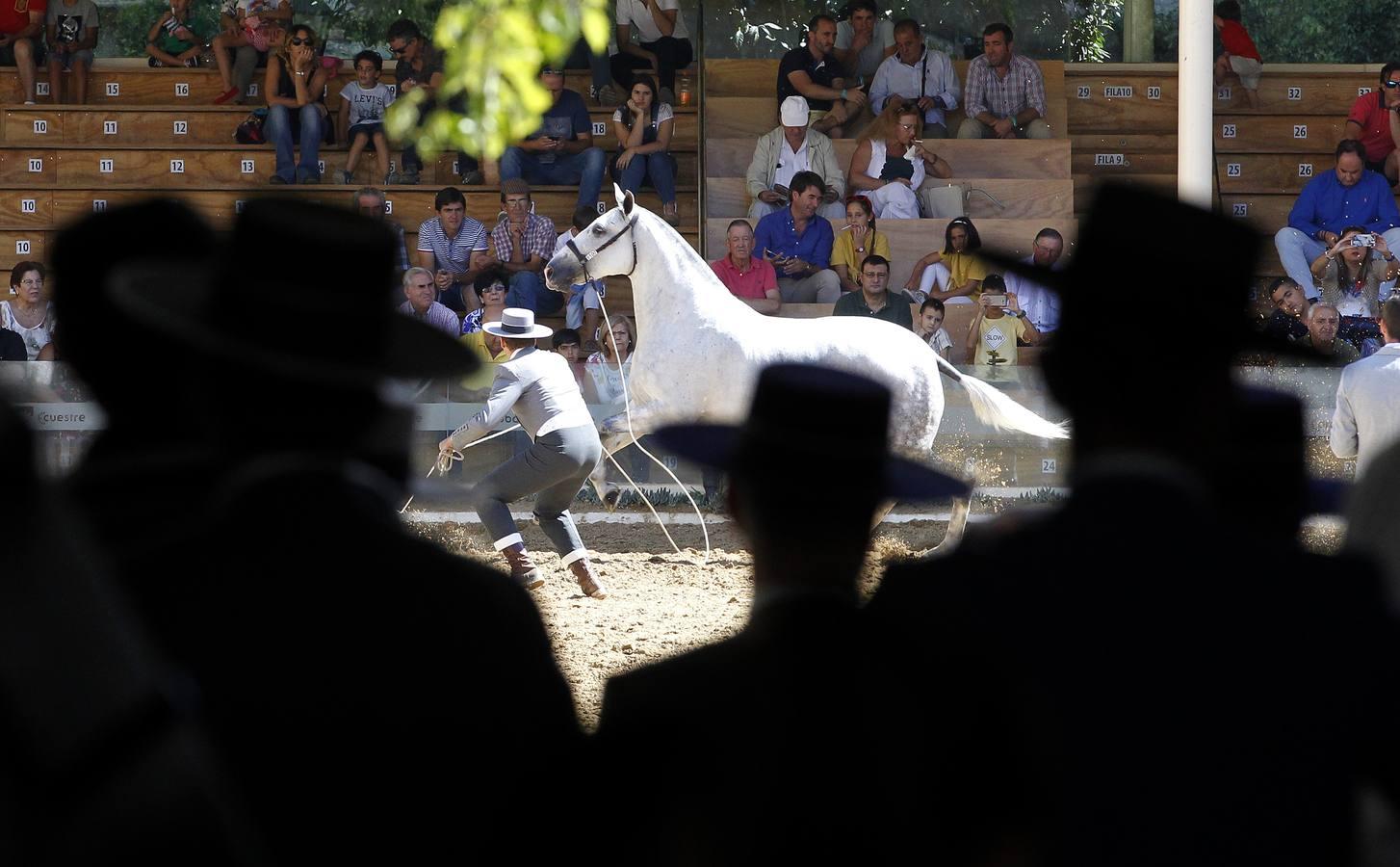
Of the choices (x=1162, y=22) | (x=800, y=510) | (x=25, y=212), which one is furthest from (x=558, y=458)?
(x=1162, y=22)

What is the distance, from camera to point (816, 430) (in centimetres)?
178

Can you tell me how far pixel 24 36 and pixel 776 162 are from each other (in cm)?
676

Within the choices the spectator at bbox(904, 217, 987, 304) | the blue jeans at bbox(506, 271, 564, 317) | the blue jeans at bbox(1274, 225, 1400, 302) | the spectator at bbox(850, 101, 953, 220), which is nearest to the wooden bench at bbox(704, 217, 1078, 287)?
the spectator at bbox(850, 101, 953, 220)

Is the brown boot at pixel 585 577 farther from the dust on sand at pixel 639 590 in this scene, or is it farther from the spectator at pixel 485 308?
the spectator at pixel 485 308

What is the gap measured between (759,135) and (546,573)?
233 inches

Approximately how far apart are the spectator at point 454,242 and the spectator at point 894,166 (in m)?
3.00

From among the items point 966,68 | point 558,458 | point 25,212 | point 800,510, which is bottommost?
point 558,458

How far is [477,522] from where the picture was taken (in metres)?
10.0

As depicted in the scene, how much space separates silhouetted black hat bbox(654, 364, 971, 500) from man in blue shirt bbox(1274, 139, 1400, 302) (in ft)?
36.5

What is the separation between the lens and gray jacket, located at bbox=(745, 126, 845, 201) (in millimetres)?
12609

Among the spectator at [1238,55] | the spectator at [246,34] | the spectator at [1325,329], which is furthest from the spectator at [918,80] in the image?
the spectator at [246,34]

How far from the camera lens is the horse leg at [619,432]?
888 centimetres

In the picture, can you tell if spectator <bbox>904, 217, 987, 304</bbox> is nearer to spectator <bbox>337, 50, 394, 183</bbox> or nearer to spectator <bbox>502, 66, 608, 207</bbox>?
spectator <bbox>502, 66, 608, 207</bbox>

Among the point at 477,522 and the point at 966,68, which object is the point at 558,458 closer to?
the point at 477,522
